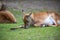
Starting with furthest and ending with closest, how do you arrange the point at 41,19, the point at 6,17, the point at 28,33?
the point at 41,19 < the point at 6,17 < the point at 28,33

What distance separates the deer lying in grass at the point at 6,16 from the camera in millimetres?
2073

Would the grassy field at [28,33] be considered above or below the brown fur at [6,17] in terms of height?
below

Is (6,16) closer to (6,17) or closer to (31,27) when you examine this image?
(6,17)

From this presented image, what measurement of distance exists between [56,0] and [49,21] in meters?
0.20

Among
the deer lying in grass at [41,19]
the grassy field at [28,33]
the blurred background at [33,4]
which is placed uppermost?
the blurred background at [33,4]

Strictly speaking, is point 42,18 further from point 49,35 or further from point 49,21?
point 49,35

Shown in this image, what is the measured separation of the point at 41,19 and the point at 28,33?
1.14 feet

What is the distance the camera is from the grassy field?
1874mm

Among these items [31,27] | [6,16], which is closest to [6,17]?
[6,16]

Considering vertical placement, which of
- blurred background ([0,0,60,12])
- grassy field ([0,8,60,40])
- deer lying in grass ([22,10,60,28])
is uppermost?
blurred background ([0,0,60,12])

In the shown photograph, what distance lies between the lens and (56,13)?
2127 mm

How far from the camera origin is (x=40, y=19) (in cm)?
227

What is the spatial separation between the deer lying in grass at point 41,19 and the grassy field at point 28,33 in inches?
3.4

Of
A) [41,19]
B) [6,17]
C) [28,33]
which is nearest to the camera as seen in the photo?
[28,33]
